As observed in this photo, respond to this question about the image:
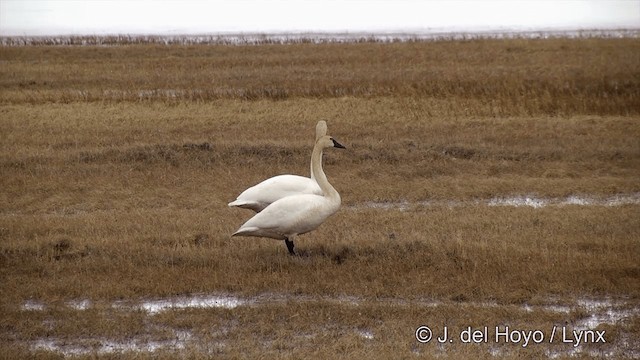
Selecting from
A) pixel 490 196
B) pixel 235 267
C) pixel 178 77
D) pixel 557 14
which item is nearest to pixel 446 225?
pixel 490 196

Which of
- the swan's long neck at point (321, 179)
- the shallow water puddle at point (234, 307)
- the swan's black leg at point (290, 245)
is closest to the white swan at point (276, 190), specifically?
the swan's long neck at point (321, 179)

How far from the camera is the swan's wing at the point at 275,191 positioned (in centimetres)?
1049

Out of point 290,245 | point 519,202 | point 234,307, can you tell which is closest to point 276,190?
point 290,245

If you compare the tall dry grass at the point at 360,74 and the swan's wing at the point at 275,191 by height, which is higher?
the swan's wing at the point at 275,191

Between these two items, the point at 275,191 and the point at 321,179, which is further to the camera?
the point at 275,191

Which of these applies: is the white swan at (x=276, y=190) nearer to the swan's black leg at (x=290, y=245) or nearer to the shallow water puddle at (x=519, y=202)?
the swan's black leg at (x=290, y=245)

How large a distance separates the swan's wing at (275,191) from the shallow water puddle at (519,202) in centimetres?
223

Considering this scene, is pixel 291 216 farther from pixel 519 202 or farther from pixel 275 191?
pixel 519 202

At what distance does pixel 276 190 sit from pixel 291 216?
91cm

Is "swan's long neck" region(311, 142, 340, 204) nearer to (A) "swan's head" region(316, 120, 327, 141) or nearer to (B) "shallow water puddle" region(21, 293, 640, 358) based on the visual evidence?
(A) "swan's head" region(316, 120, 327, 141)

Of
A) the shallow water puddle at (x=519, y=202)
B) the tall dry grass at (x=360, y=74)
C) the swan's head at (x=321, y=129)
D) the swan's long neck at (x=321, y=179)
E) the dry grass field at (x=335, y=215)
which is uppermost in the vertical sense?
the swan's head at (x=321, y=129)

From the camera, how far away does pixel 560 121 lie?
1903 cm

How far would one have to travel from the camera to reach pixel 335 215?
40.3ft

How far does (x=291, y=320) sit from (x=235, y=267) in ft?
5.94
